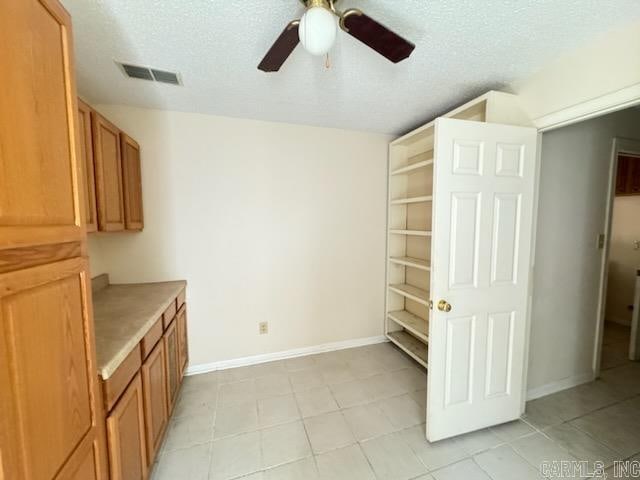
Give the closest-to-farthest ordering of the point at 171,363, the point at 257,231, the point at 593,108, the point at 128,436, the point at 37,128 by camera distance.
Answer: the point at 37,128
the point at 128,436
the point at 593,108
the point at 171,363
the point at 257,231

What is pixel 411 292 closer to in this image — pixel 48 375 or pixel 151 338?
pixel 151 338

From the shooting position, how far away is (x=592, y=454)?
5.33 ft

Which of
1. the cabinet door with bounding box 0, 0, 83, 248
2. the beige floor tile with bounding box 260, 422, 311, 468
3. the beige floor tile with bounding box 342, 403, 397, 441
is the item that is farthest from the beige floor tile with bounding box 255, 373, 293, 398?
the cabinet door with bounding box 0, 0, 83, 248

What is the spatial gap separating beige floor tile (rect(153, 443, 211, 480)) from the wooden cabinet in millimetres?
5164

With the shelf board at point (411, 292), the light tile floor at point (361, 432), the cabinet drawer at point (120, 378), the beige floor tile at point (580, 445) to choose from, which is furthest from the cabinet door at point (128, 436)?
the beige floor tile at point (580, 445)

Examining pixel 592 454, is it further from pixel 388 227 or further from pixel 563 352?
pixel 388 227

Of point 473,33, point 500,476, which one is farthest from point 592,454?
point 473,33

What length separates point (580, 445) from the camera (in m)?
1.69

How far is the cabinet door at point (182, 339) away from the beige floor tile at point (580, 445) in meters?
2.73

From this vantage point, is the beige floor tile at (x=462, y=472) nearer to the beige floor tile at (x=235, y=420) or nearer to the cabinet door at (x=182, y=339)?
the beige floor tile at (x=235, y=420)

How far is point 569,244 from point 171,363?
3203 millimetres

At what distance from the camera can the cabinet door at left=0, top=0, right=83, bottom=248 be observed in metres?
0.63

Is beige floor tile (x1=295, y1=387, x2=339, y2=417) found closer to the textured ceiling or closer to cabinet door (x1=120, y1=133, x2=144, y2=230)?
cabinet door (x1=120, y1=133, x2=144, y2=230)

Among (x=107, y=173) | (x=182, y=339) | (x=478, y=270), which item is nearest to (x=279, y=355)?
(x=182, y=339)
